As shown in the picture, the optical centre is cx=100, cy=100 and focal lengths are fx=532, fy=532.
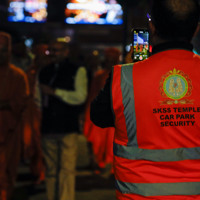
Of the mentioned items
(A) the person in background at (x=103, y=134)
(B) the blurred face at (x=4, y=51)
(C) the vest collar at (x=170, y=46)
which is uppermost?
(B) the blurred face at (x=4, y=51)

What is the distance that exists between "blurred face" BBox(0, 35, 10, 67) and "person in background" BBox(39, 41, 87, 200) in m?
0.51

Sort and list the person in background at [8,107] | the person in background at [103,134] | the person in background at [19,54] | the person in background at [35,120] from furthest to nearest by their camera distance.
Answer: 1. the person in background at [19,54]
2. the person in background at [103,134]
3. the person in background at [35,120]
4. the person in background at [8,107]

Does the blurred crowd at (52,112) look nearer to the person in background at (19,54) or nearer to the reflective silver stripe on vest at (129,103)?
the person in background at (19,54)

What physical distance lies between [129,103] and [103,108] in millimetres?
145

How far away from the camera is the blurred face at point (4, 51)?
19.8 feet

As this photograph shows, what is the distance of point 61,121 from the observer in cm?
577

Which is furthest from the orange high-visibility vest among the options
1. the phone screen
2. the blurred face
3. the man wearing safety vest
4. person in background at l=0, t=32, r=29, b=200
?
the blurred face

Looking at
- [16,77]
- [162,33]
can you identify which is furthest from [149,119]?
[16,77]

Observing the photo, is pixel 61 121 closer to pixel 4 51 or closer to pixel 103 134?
pixel 4 51

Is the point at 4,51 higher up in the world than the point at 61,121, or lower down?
higher up

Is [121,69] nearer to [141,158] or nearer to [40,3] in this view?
[141,158]

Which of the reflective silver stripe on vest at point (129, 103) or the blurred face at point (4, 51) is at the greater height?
the blurred face at point (4, 51)

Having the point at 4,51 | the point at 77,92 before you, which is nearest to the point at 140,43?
the point at 77,92

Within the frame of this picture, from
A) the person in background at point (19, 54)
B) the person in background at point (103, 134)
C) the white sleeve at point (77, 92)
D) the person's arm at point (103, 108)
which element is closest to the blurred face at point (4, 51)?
the white sleeve at point (77, 92)
